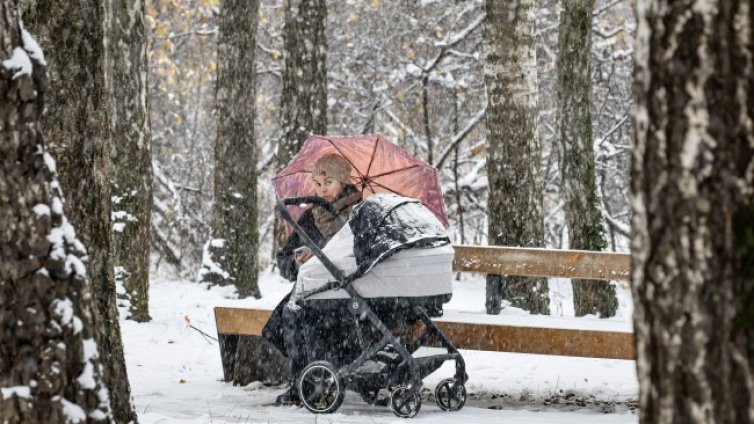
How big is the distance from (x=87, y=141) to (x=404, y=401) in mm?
2368

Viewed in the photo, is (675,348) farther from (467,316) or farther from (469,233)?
(469,233)

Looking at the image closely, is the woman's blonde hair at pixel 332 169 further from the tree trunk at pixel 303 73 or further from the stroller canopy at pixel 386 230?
the tree trunk at pixel 303 73

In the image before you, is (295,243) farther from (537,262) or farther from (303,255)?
(537,262)

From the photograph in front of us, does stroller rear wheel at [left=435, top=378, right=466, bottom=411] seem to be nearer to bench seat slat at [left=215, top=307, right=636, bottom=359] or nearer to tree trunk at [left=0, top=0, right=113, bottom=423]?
bench seat slat at [left=215, top=307, right=636, bottom=359]

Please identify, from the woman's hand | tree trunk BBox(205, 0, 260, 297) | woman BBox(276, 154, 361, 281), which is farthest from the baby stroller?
tree trunk BBox(205, 0, 260, 297)

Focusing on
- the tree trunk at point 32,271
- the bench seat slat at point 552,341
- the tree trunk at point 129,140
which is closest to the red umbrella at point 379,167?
the bench seat slat at point 552,341

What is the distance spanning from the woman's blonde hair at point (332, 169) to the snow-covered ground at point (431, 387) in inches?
38.5

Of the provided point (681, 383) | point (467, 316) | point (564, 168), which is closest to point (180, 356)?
point (467, 316)

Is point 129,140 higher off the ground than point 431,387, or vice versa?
point 129,140

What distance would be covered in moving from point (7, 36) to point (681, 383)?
198 centimetres

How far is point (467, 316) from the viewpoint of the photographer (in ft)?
22.9

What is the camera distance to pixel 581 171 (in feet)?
35.0

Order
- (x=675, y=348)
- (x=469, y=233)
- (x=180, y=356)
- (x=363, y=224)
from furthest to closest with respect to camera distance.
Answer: (x=469, y=233) → (x=180, y=356) → (x=363, y=224) → (x=675, y=348)

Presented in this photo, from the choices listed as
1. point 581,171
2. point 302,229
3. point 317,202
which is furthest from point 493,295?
point 581,171
